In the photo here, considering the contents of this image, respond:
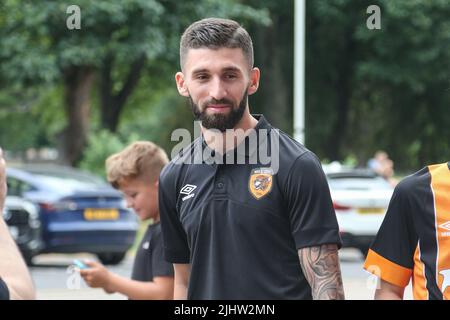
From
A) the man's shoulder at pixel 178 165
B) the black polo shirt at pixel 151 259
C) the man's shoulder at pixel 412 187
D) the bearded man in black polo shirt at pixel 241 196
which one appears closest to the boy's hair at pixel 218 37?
the bearded man in black polo shirt at pixel 241 196

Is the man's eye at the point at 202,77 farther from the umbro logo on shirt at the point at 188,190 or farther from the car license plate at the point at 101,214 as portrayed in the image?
the car license plate at the point at 101,214

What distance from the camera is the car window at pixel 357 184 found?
16.7 m

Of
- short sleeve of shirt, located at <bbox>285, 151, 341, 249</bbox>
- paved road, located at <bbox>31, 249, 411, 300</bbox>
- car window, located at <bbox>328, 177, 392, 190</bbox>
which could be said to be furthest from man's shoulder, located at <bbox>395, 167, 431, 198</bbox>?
car window, located at <bbox>328, 177, 392, 190</bbox>

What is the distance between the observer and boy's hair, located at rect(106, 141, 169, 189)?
4617 mm

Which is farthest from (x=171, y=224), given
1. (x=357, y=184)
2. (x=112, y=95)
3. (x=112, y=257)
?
(x=112, y=95)

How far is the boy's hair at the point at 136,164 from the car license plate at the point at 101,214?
10309 mm

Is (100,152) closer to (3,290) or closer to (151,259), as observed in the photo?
(151,259)

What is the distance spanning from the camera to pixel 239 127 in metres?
3.43

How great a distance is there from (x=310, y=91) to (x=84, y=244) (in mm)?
20212

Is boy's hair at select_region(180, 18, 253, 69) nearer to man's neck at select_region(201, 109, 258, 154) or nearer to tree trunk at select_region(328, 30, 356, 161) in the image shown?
man's neck at select_region(201, 109, 258, 154)

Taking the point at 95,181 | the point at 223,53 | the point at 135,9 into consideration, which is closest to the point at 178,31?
the point at 135,9

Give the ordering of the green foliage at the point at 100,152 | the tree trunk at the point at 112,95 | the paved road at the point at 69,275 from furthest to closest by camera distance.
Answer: the tree trunk at the point at 112,95, the green foliage at the point at 100,152, the paved road at the point at 69,275

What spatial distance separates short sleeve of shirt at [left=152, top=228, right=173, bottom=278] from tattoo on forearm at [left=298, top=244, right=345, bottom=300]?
1156mm

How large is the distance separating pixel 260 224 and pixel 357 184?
13.6 metres
